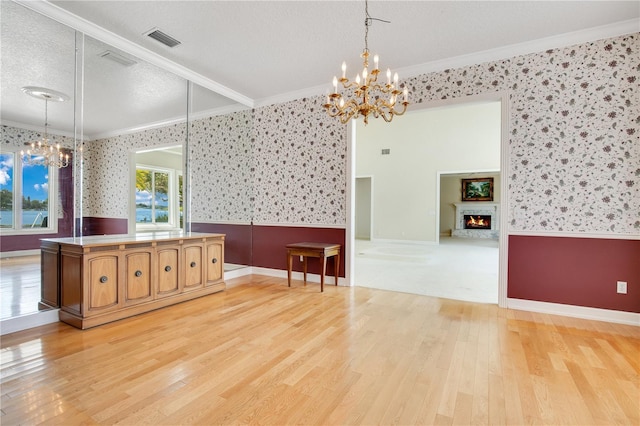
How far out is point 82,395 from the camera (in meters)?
1.82

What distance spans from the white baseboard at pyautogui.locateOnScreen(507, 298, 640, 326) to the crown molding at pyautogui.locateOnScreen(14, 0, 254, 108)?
16.8 ft

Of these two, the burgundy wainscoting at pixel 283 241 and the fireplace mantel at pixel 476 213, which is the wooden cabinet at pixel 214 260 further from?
the fireplace mantel at pixel 476 213

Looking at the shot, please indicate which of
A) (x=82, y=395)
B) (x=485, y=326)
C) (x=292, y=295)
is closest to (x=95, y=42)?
(x=82, y=395)

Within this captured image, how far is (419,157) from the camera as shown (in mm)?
10203

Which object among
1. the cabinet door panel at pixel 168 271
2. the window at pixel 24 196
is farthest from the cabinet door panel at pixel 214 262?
the window at pixel 24 196

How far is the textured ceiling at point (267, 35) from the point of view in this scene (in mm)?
2871

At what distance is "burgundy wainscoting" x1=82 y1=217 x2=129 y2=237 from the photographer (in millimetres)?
3443

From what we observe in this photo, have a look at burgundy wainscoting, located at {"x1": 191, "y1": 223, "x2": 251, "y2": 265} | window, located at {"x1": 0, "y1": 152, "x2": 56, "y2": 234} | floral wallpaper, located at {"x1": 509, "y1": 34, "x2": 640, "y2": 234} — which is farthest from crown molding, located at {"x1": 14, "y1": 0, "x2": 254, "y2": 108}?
floral wallpaper, located at {"x1": 509, "y1": 34, "x2": 640, "y2": 234}

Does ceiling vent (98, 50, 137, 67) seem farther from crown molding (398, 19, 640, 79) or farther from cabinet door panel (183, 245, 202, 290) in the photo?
crown molding (398, 19, 640, 79)

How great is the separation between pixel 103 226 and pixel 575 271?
18.0 ft

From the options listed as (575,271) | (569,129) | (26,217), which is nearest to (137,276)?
(26,217)

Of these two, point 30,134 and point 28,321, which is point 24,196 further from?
point 28,321

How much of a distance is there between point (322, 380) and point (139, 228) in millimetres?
3430

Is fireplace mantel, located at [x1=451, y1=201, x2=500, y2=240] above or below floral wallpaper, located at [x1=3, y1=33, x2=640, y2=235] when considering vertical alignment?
below
